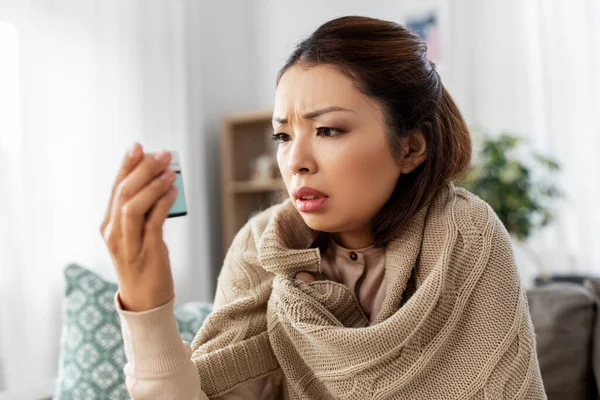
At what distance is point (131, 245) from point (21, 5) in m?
1.91

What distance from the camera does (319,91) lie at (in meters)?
0.99

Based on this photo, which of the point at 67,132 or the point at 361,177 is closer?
the point at 361,177

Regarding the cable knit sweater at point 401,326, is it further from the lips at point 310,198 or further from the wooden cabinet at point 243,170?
the wooden cabinet at point 243,170

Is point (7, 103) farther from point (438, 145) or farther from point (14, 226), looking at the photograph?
point (438, 145)

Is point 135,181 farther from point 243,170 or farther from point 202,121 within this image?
point 243,170

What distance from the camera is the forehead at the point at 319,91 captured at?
99 cm

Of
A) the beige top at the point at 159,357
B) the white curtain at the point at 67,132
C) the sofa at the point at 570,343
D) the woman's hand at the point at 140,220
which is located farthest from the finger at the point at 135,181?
the white curtain at the point at 67,132

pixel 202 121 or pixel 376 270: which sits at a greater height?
pixel 202 121

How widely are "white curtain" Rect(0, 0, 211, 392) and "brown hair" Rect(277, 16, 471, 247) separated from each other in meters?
1.29

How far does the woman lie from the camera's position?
0.98 m

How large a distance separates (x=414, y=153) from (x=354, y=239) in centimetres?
19

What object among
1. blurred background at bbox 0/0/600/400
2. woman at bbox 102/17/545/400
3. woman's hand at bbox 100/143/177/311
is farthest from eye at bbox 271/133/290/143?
blurred background at bbox 0/0/600/400

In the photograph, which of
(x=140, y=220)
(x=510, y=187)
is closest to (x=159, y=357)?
(x=140, y=220)

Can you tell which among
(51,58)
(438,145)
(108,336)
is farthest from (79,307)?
(51,58)
